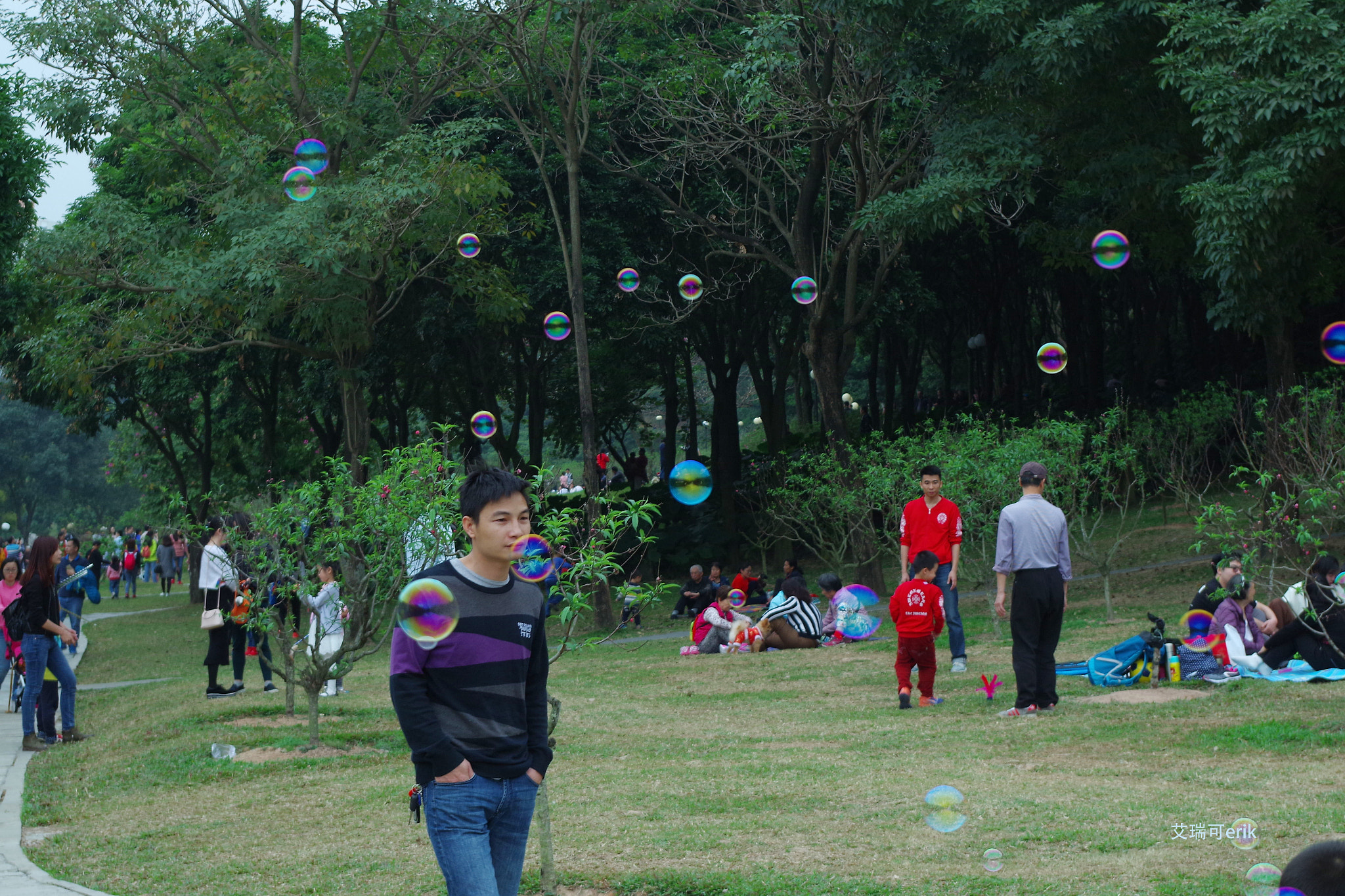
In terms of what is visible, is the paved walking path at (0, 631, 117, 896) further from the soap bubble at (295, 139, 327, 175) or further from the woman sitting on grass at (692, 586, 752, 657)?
the soap bubble at (295, 139, 327, 175)

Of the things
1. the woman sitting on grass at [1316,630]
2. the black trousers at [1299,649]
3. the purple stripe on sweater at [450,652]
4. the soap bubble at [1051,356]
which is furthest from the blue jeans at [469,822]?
the soap bubble at [1051,356]

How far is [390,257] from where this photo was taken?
72.7 ft

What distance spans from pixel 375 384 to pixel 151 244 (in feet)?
26.9

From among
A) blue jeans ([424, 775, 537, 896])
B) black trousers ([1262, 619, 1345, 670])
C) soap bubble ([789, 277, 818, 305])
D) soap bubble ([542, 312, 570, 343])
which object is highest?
soap bubble ([789, 277, 818, 305])

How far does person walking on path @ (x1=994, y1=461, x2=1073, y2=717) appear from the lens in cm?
995

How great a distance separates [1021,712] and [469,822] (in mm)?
7275

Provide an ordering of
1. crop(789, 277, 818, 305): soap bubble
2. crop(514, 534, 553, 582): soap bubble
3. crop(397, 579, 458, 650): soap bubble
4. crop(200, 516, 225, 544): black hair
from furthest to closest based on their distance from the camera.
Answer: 1. crop(789, 277, 818, 305): soap bubble
2. crop(200, 516, 225, 544): black hair
3. crop(514, 534, 553, 582): soap bubble
4. crop(397, 579, 458, 650): soap bubble

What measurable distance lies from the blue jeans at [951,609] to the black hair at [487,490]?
8.11 metres

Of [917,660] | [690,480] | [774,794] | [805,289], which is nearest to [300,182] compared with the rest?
[690,480]

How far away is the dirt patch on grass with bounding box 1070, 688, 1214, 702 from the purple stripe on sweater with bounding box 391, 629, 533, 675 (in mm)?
7935

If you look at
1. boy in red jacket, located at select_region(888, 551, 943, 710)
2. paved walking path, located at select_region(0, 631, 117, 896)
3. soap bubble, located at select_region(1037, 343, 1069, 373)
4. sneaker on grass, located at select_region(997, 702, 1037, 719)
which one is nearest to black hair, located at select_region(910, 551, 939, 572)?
boy in red jacket, located at select_region(888, 551, 943, 710)

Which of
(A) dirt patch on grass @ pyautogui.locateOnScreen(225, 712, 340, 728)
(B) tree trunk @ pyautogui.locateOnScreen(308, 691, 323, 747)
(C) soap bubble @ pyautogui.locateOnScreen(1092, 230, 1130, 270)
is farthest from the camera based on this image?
(C) soap bubble @ pyautogui.locateOnScreen(1092, 230, 1130, 270)

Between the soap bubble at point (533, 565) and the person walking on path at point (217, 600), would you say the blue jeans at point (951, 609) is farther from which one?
the person walking on path at point (217, 600)

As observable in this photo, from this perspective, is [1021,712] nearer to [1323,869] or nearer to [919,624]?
[919,624]
